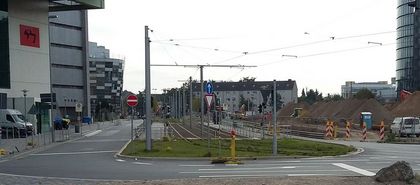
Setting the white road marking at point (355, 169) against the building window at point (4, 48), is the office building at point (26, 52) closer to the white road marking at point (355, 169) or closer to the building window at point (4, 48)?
the building window at point (4, 48)

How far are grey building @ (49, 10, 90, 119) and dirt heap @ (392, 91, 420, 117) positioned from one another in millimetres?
60459

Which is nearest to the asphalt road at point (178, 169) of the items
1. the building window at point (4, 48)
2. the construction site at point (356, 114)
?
the building window at point (4, 48)

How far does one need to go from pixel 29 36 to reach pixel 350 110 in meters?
47.0

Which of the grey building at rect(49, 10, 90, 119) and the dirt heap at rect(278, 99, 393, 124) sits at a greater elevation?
the grey building at rect(49, 10, 90, 119)

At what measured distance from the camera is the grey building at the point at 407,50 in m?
112

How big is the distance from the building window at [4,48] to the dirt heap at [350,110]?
1695 inches

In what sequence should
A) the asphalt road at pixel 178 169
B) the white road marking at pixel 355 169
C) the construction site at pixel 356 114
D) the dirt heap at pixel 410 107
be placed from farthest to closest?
the dirt heap at pixel 410 107 → the construction site at pixel 356 114 → the asphalt road at pixel 178 169 → the white road marking at pixel 355 169

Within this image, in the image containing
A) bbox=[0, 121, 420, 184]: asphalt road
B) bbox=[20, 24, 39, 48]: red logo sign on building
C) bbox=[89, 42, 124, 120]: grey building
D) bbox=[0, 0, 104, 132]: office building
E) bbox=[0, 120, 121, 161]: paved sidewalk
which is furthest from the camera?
bbox=[89, 42, 124, 120]: grey building

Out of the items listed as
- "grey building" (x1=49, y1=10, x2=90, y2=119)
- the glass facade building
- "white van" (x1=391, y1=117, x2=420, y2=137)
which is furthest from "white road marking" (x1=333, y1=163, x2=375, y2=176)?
the glass facade building

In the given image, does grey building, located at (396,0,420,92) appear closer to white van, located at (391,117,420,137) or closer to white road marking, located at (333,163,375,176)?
white van, located at (391,117,420,137)

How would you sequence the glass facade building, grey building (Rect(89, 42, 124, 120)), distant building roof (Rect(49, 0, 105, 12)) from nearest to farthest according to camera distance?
→ distant building roof (Rect(49, 0, 105, 12))
the glass facade building
grey building (Rect(89, 42, 124, 120))

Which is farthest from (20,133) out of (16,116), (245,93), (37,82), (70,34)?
(245,93)

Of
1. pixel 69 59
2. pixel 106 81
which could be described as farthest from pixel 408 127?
pixel 106 81

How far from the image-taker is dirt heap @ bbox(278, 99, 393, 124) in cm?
7381
